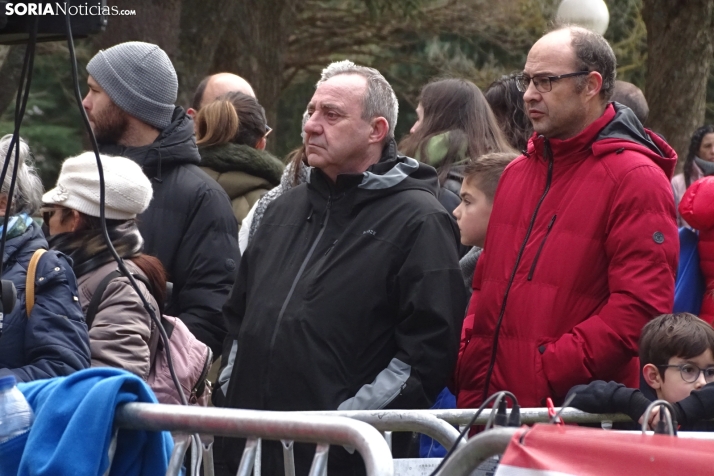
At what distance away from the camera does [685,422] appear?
3.58m

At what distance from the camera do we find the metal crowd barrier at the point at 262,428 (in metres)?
2.35

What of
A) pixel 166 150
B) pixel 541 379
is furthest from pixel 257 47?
pixel 541 379

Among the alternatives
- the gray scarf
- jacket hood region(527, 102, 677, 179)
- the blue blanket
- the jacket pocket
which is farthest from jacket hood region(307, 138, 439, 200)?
the gray scarf

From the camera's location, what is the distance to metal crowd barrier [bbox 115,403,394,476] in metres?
2.35

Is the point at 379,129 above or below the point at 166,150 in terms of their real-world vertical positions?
above

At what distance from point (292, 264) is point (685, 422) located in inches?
56.6

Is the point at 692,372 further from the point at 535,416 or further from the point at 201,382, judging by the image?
the point at 201,382

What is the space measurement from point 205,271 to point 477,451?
2.94 metres

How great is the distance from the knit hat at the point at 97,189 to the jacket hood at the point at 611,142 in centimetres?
143

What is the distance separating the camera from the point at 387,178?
4320 millimetres

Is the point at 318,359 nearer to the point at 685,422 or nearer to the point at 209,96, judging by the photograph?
the point at 685,422

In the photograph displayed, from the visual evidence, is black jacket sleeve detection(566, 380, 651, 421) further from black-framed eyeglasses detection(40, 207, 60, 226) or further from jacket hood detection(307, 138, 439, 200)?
black-framed eyeglasses detection(40, 207, 60, 226)

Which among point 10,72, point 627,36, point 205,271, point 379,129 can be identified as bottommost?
point 627,36

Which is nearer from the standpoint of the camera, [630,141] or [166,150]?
[630,141]
